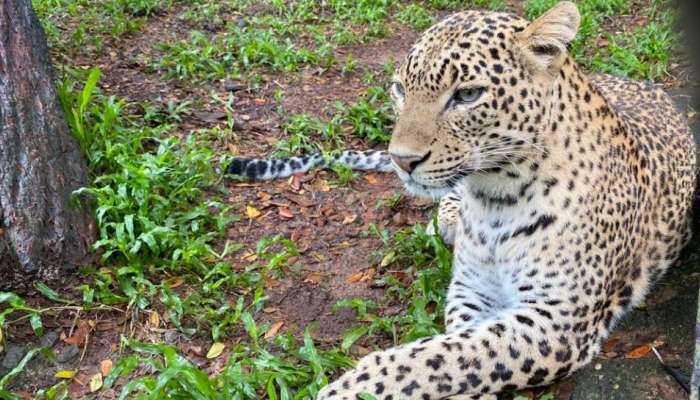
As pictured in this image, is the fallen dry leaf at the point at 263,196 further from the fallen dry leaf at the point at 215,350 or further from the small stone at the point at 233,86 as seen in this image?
the small stone at the point at 233,86

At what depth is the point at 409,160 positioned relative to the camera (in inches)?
171

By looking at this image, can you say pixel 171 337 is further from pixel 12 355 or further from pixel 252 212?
pixel 252 212

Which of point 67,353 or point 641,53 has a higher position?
point 641,53

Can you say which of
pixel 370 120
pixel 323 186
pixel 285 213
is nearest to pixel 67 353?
pixel 285 213

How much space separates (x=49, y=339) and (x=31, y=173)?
3.74 feet

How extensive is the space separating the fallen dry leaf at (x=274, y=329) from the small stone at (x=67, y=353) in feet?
3.90

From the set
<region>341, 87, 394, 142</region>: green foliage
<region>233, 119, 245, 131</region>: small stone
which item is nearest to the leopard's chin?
<region>341, 87, 394, 142</region>: green foliage

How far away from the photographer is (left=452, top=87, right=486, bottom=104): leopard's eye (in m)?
4.29

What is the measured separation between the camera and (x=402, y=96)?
465cm

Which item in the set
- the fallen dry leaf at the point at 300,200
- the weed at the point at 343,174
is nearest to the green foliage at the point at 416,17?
the weed at the point at 343,174

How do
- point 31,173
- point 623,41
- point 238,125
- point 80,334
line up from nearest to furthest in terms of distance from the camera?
1. point 80,334
2. point 31,173
3. point 238,125
4. point 623,41

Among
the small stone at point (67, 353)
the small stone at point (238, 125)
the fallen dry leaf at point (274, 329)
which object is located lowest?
the small stone at point (67, 353)

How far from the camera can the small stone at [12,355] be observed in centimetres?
501

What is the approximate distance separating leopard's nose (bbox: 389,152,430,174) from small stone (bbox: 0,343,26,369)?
2.64m
